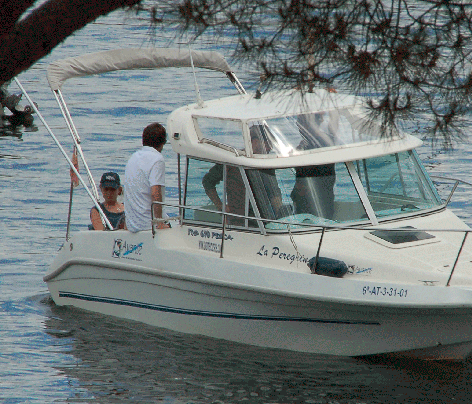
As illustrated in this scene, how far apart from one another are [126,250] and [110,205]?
1.23 meters

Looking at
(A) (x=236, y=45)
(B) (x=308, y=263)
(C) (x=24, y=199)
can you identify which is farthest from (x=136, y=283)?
(C) (x=24, y=199)

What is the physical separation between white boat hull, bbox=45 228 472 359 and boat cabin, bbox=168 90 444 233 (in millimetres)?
553

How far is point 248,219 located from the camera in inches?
359

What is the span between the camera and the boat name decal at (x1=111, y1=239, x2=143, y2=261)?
31.7ft

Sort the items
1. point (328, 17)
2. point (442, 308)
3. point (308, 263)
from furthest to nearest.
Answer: point (308, 263) < point (442, 308) < point (328, 17)

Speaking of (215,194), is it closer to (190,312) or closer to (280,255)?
(280,255)

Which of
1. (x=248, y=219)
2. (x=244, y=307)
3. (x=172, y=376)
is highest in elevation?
(x=248, y=219)

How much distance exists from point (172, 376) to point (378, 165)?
3008 mm

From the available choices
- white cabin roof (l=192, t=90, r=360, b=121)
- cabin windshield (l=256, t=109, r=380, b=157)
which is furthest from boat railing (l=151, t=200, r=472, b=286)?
white cabin roof (l=192, t=90, r=360, b=121)

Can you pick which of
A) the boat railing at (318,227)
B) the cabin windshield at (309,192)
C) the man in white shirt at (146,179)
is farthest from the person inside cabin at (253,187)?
the man in white shirt at (146,179)

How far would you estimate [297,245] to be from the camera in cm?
880

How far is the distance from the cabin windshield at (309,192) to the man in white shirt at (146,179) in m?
0.37

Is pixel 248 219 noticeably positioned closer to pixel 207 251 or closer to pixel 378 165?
pixel 207 251

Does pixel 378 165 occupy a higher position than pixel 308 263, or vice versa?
pixel 378 165
